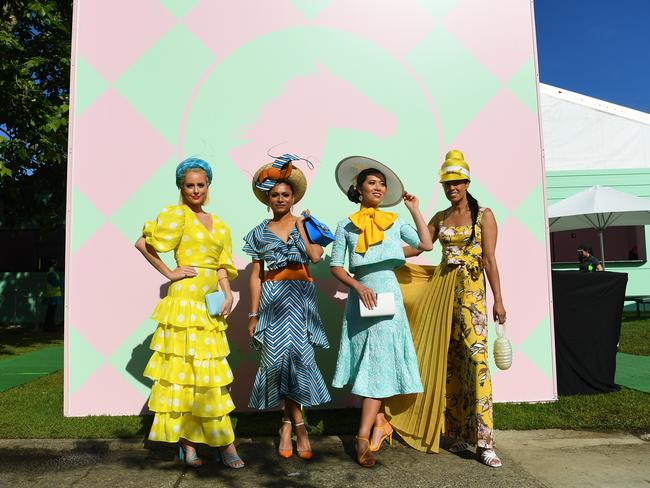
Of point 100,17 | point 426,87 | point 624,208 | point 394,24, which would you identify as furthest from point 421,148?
point 624,208

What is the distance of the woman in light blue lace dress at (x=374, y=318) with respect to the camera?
3.42 meters

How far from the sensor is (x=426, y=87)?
15.8ft

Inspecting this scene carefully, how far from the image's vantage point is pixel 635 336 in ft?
31.0

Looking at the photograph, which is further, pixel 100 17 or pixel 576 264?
pixel 576 264

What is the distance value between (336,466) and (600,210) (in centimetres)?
909

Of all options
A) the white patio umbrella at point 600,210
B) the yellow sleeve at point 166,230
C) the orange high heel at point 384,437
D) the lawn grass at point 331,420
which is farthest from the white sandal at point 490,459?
the white patio umbrella at point 600,210

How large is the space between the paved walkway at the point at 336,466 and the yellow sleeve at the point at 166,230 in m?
1.42

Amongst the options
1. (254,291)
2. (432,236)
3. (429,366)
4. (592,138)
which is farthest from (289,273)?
(592,138)

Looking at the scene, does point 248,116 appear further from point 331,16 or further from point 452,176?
point 452,176

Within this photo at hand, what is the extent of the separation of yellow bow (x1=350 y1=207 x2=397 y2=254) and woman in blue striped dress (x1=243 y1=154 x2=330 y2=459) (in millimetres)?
315

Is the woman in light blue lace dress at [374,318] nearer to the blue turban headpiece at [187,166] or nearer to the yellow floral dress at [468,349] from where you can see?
the yellow floral dress at [468,349]

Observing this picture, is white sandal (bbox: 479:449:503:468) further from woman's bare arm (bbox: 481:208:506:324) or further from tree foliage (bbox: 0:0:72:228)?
tree foliage (bbox: 0:0:72:228)

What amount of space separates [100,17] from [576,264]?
14613mm

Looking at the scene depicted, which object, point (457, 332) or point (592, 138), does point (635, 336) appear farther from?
point (592, 138)
